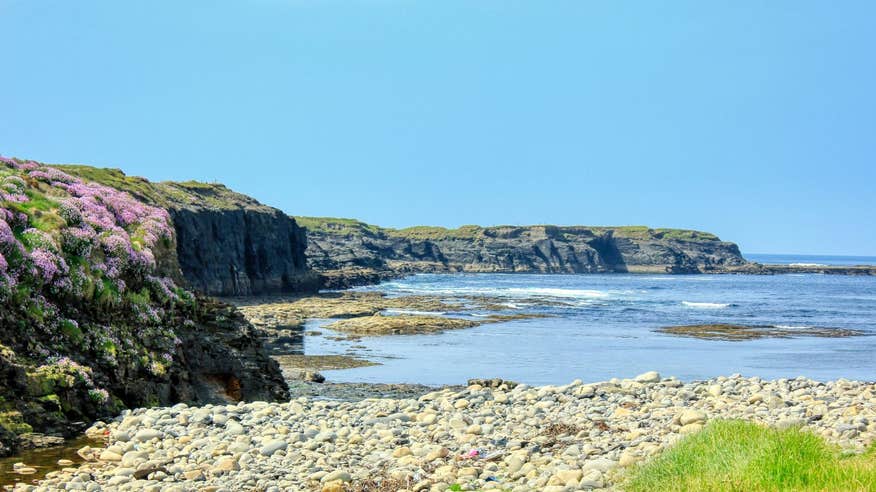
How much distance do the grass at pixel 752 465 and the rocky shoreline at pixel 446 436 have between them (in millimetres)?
692

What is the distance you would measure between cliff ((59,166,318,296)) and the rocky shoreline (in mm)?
53186

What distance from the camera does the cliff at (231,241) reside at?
2790 inches

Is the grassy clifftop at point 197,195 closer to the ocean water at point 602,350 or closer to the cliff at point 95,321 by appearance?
the ocean water at point 602,350

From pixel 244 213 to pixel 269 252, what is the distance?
5896 mm

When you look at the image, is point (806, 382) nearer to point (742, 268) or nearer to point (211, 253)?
point (211, 253)

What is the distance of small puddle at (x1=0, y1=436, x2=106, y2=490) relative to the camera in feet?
33.7

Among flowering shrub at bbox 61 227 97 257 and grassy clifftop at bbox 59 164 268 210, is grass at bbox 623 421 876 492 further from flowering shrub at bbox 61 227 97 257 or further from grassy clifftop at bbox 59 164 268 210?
grassy clifftop at bbox 59 164 268 210

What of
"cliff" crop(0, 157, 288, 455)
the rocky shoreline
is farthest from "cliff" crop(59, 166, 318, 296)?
the rocky shoreline

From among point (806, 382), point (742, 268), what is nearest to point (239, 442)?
point (806, 382)

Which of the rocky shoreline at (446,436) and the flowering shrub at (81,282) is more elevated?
the flowering shrub at (81,282)

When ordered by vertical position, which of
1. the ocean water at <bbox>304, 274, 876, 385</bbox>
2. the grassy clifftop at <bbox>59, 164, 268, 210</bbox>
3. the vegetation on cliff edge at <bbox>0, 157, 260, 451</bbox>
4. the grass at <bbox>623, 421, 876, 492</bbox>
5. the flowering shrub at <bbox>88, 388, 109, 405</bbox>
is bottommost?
the ocean water at <bbox>304, 274, 876, 385</bbox>

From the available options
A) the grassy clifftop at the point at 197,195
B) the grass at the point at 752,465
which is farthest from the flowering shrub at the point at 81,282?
the grassy clifftop at the point at 197,195

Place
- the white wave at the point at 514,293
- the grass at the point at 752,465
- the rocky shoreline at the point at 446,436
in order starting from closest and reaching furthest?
the grass at the point at 752,465, the rocky shoreline at the point at 446,436, the white wave at the point at 514,293

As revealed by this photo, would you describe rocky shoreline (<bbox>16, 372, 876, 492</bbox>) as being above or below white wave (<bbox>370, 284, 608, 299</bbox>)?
above
